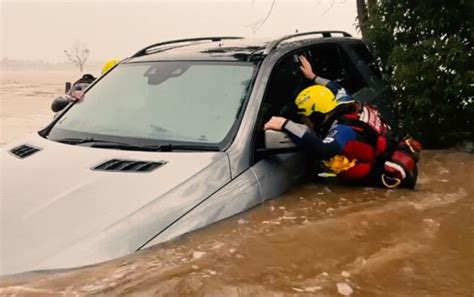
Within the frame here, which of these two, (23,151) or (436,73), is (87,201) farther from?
(436,73)

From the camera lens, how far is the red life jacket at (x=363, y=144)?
14.7 ft

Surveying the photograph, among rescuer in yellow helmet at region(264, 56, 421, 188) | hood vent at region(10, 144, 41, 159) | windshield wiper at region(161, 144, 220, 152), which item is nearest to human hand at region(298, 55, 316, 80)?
rescuer in yellow helmet at region(264, 56, 421, 188)

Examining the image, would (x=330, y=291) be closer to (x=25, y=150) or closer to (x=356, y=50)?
(x=25, y=150)

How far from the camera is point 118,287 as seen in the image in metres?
2.72

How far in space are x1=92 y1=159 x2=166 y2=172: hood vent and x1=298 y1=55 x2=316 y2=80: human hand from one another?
5.82 ft

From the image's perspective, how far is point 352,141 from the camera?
446 cm

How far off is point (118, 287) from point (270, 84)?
2.09 metres

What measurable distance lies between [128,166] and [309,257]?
1.10 meters

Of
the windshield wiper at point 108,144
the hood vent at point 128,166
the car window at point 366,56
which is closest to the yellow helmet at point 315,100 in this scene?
the windshield wiper at point 108,144

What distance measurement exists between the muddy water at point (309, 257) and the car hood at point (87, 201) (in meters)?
0.09

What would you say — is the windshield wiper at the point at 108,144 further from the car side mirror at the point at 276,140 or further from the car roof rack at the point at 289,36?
the car roof rack at the point at 289,36

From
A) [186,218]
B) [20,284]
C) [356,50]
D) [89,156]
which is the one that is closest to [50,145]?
[89,156]

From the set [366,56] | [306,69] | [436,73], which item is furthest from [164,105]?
[436,73]

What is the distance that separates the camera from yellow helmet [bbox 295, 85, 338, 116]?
14.7 ft
